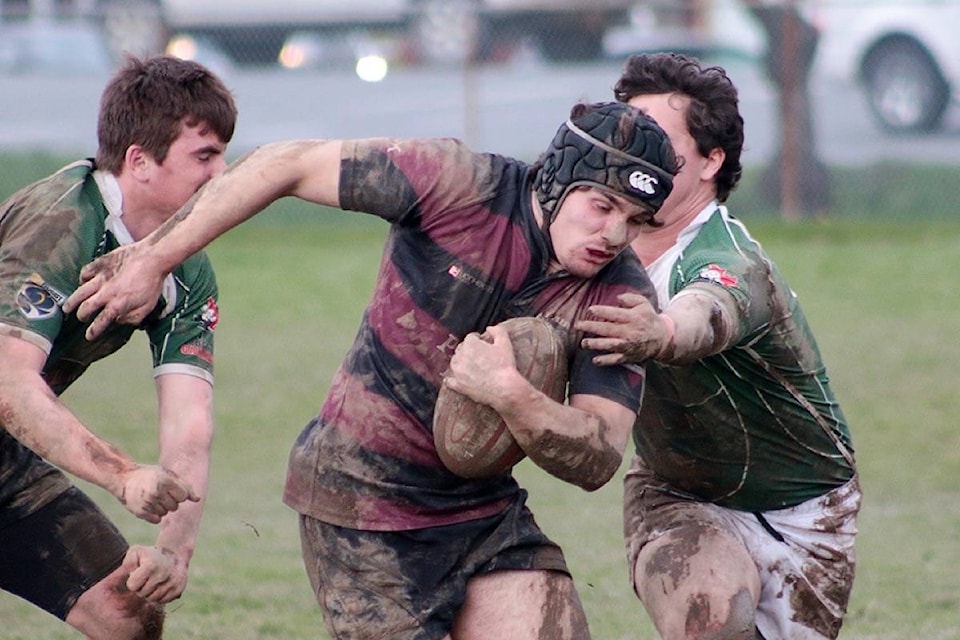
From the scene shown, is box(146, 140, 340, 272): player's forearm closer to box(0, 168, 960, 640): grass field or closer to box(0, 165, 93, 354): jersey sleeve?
box(0, 165, 93, 354): jersey sleeve

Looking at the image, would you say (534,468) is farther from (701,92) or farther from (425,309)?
(425,309)

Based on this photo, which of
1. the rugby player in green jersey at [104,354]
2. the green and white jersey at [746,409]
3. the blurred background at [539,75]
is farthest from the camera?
the blurred background at [539,75]

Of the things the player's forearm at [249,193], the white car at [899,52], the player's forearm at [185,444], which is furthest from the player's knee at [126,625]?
the white car at [899,52]

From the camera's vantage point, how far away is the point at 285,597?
6.80 meters

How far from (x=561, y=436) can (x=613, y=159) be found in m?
0.73

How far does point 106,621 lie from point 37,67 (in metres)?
13.6

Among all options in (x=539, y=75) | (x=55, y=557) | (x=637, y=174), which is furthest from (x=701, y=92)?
(x=539, y=75)

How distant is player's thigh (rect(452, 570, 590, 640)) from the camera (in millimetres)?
4391

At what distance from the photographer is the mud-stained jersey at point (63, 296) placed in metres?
4.51

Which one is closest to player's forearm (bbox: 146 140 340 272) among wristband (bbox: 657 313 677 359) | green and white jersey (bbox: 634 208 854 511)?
wristband (bbox: 657 313 677 359)

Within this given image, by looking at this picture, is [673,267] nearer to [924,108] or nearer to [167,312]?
[167,312]

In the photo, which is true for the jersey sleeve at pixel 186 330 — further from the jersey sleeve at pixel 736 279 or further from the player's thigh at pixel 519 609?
the jersey sleeve at pixel 736 279

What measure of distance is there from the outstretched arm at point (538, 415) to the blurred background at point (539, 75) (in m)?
12.9

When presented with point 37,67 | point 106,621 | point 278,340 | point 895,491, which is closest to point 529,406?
point 106,621
